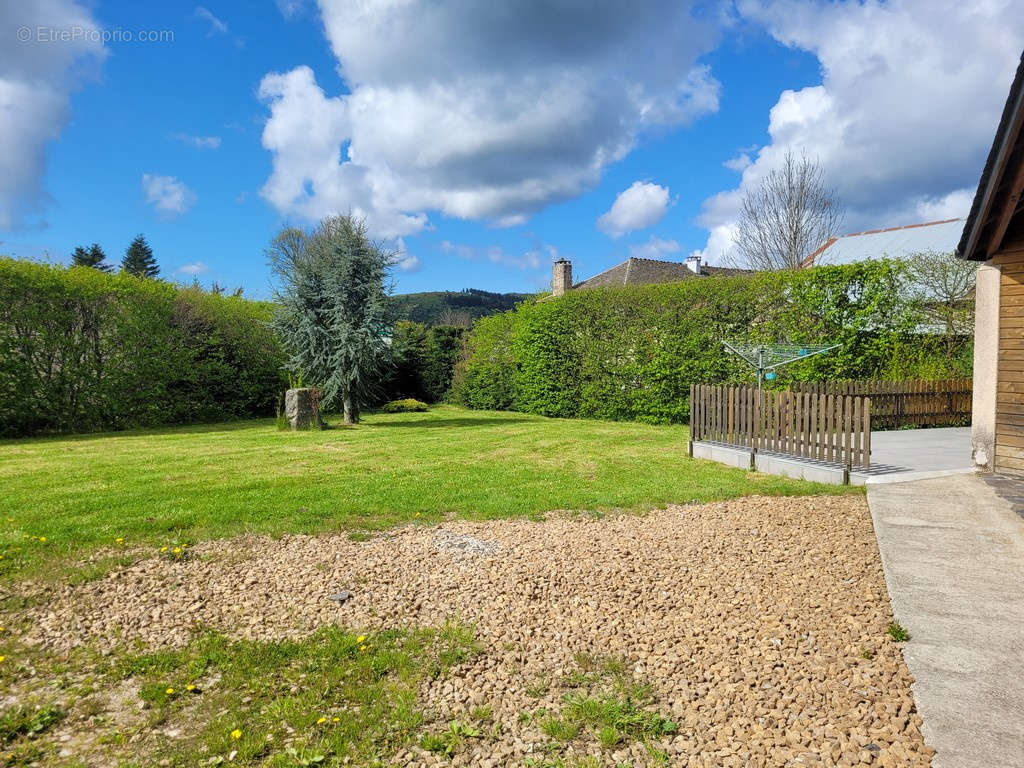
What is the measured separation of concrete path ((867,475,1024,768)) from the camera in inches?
101

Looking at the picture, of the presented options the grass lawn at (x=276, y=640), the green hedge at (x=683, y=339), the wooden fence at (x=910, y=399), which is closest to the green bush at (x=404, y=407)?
the green hedge at (x=683, y=339)

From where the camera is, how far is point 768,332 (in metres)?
14.1

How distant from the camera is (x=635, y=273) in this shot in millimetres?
33312

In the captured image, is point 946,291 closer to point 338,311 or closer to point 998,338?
point 998,338

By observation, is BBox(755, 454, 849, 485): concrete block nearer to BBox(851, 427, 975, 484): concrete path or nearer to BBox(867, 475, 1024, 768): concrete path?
BBox(851, 427, 975, 484): concrete path

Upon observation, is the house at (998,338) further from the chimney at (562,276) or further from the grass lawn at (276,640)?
the chimney at (562,276)

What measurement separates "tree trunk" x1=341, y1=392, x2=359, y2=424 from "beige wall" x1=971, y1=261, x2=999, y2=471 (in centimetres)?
1315

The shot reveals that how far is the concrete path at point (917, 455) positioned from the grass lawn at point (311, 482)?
0.88 meters

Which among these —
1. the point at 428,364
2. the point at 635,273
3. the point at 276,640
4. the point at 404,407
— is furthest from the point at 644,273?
the point at 276,640

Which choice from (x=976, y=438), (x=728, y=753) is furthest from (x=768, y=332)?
(x=728, y=753)

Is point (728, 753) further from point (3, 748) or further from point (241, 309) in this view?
point (241, 309)

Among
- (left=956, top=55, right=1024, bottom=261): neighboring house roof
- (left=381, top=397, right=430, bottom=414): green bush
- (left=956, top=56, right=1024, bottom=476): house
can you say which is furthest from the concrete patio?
(left=381, top=397, right=430, bottom=414): green bush

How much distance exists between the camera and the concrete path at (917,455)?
25.8 feet

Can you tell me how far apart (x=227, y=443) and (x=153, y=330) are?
21.9 feet
